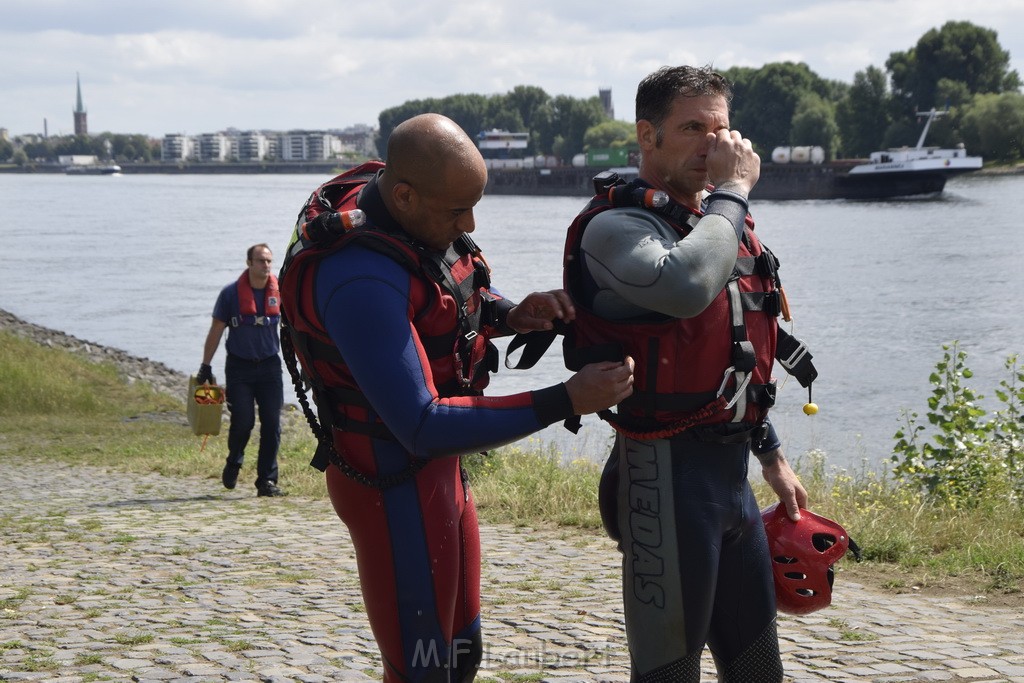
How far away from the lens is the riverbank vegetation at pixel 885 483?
668 cm

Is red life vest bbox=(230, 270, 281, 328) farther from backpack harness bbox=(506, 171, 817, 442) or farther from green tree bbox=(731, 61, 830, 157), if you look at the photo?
green tree bbox=(731, 61, 830, 157)

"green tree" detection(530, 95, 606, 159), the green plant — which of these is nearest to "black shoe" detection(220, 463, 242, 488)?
the green plant

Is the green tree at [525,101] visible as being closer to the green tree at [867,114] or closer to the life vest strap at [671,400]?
A: the green tree at [867,114]

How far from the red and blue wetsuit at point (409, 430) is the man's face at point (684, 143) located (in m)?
0.55

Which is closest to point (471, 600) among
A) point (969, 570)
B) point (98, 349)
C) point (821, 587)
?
point (821, 587)

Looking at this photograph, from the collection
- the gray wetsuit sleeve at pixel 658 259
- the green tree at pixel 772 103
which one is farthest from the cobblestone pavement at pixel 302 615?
the green tree at pixel 772 103

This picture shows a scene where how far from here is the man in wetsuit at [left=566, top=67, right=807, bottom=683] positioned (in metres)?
2.90

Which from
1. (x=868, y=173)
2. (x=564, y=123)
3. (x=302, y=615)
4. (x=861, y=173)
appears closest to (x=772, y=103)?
(x=861, y=173)

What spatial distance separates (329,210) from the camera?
2922 millimetres

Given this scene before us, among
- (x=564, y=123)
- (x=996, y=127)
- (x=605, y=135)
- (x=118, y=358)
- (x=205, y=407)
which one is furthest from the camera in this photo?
(x=564, y=123)

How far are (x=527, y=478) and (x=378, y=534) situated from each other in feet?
19.6

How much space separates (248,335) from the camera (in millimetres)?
9320

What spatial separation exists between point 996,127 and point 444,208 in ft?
284

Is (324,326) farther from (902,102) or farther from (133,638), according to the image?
(902,102)
